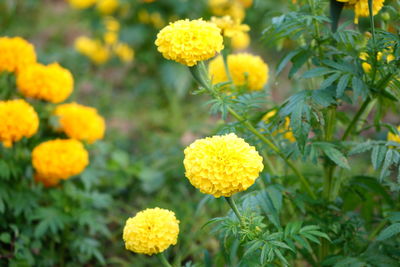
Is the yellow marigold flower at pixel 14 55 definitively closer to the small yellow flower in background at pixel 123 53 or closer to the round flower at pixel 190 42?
the round flower at pixel 190 42

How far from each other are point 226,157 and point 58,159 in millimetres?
1187

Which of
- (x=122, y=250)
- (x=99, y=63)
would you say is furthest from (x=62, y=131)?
(x=99, y=63)

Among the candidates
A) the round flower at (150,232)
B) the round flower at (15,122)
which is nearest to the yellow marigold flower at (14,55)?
the round flower at (15,122)

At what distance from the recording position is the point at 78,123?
255cm

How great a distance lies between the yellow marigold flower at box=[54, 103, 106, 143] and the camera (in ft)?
8.34

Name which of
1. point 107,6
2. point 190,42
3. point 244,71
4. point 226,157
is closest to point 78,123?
point 244,71

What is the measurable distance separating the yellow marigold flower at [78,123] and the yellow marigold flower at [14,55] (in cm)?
32

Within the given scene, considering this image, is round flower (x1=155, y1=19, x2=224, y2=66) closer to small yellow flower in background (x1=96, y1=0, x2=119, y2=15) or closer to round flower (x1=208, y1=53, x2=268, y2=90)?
round flower (x1=208, y1=53, x2=268, y2=90)

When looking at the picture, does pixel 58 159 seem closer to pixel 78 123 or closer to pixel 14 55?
pixel 78 123

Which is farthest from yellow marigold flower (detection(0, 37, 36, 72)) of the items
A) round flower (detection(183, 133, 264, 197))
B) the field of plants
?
round flower (detection(183, 133, 264, 197))

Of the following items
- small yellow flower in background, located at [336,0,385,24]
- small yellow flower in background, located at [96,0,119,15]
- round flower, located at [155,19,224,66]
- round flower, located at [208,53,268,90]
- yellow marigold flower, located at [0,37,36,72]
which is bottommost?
small yellow flower in background, located at [96,0,119,15]

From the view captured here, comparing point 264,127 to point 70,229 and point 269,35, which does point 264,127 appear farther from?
point 70,229

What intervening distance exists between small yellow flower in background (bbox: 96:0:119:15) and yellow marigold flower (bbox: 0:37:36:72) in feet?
→ 7.38

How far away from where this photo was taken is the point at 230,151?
1.40 m
